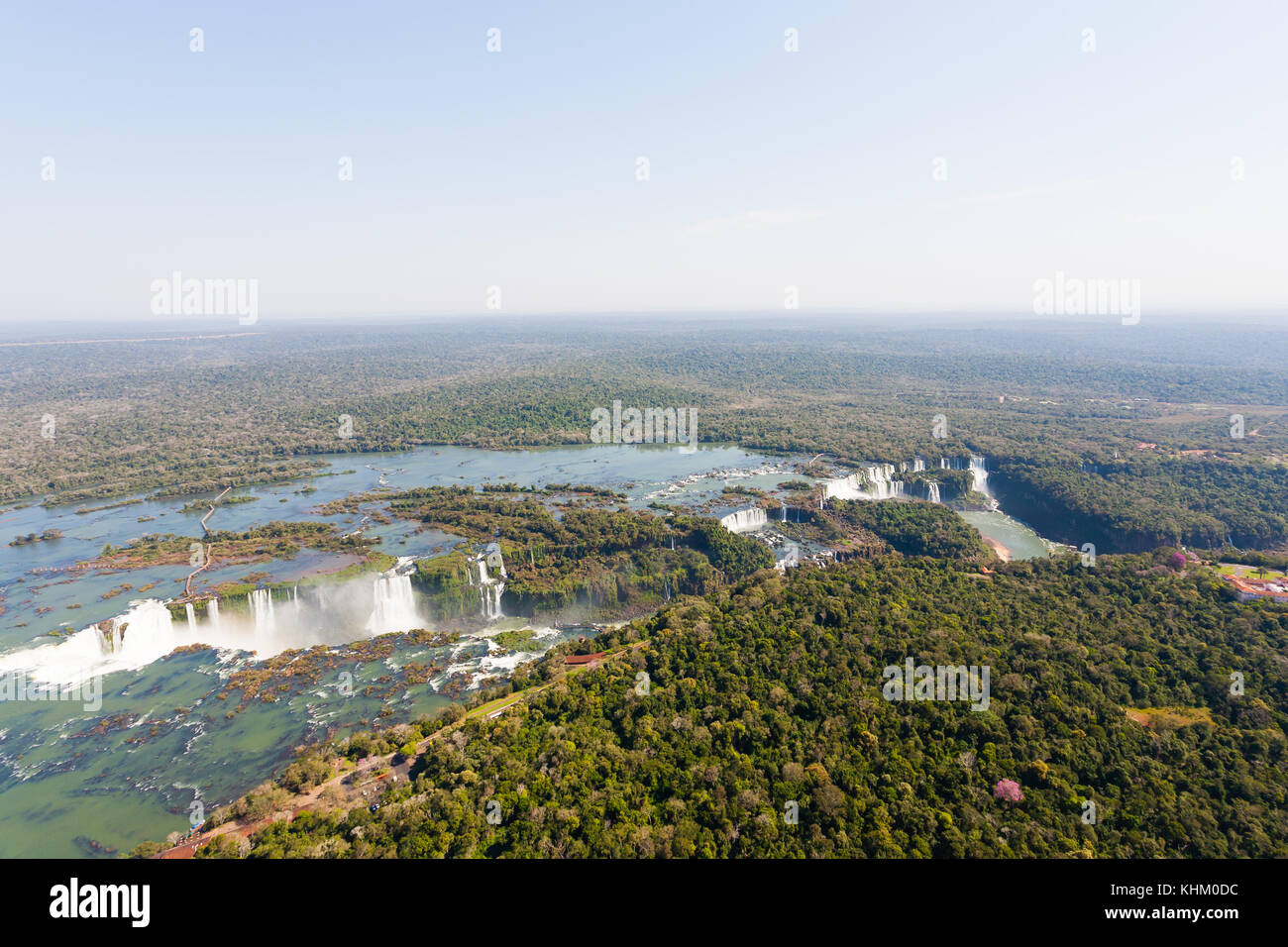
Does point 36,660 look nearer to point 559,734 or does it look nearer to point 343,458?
point 559,734

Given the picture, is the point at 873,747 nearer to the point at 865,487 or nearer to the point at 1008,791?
the point at 1008,791

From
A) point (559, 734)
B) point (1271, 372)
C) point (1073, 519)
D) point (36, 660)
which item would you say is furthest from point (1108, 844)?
point (1271, 372)

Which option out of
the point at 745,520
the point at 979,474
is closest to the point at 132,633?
the point at 745,520

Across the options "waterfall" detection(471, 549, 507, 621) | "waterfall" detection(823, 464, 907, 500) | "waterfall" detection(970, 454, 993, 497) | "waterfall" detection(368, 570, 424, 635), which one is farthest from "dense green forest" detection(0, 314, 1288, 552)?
"waterfall" detection(471, 549, 507, 621)

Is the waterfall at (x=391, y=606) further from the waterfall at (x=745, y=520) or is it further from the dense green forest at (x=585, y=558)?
the waterfall at (x=745, y=520)

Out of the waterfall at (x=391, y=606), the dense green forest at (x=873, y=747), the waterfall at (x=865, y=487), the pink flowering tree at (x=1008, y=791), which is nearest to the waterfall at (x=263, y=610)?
the waterfall at (x=391, y=606)

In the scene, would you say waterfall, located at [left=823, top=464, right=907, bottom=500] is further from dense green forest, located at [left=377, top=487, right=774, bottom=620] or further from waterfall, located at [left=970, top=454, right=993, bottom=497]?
dense green forest, located at [left=377, top=487, right=774, bottom=620]
